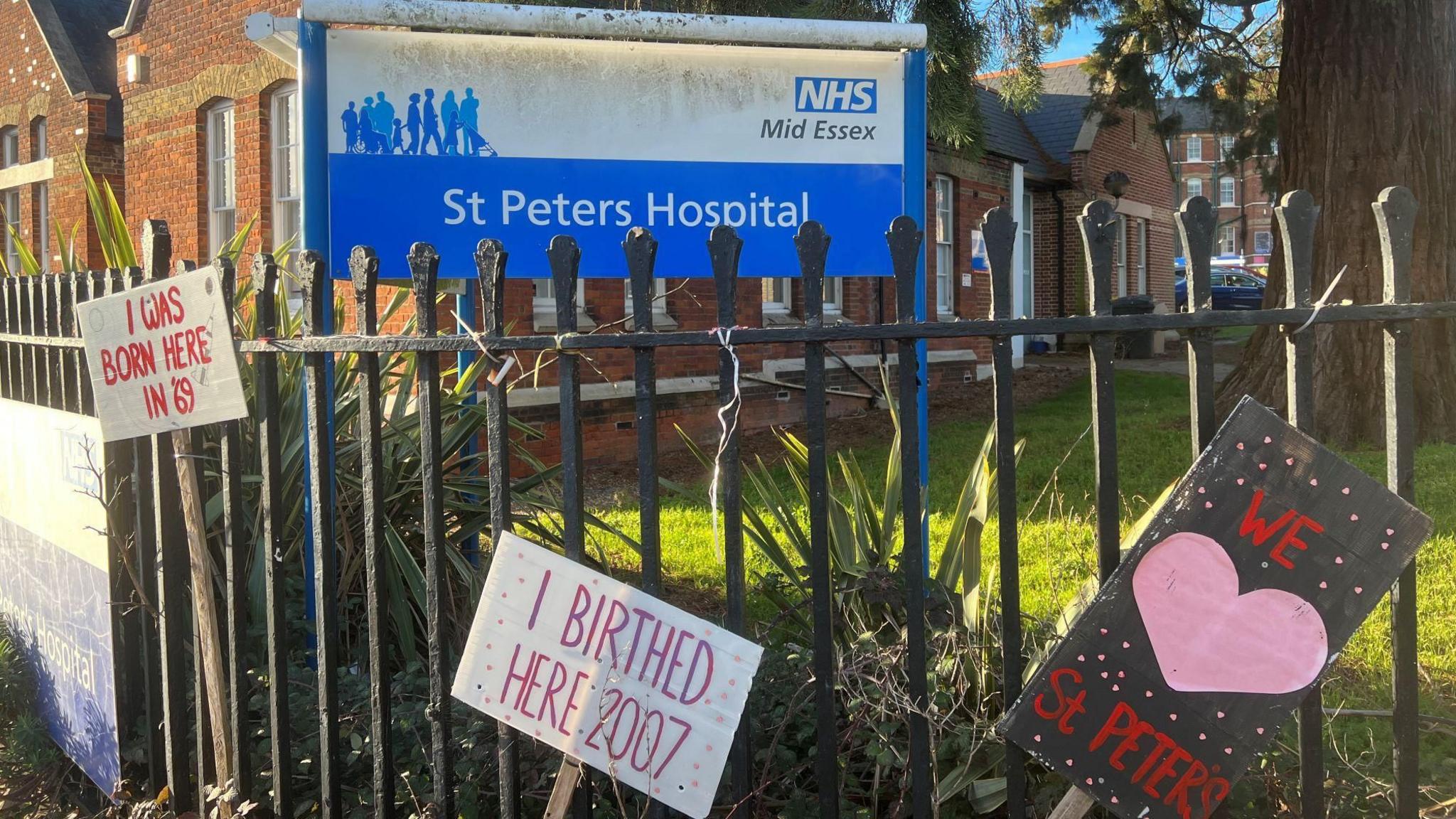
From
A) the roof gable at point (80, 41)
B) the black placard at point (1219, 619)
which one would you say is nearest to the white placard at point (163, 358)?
the black placard at point (1219, 619)

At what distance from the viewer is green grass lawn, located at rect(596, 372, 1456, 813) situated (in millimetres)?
3346

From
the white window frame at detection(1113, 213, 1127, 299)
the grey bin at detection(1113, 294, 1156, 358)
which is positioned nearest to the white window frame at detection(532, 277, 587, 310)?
the grey bin at detection(1113, 294, 1156, 358)

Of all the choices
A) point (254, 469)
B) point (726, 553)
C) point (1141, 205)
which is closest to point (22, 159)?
point (254, 469)

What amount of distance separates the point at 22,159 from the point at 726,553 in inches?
778

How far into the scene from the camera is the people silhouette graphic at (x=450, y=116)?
4.14 m

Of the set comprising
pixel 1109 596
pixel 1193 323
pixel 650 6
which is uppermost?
pixel 650 6

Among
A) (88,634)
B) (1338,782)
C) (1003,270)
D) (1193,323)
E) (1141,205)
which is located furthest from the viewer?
(1141,205)

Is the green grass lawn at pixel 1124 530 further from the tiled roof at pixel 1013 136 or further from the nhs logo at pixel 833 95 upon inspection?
the tiled roof at pixel 1013 136

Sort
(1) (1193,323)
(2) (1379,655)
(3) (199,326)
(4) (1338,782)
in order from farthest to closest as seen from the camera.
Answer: (2) (1379,655)
(3) (199,326)
(4) (1338,782)
(1) (1193,323)

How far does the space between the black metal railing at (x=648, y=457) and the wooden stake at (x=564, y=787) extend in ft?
0.21

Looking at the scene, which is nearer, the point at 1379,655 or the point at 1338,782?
the point at 1338,782

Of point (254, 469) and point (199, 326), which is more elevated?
point (199, 326)

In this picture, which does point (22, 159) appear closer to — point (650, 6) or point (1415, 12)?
point (650, 6)

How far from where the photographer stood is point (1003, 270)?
7.36 feet
